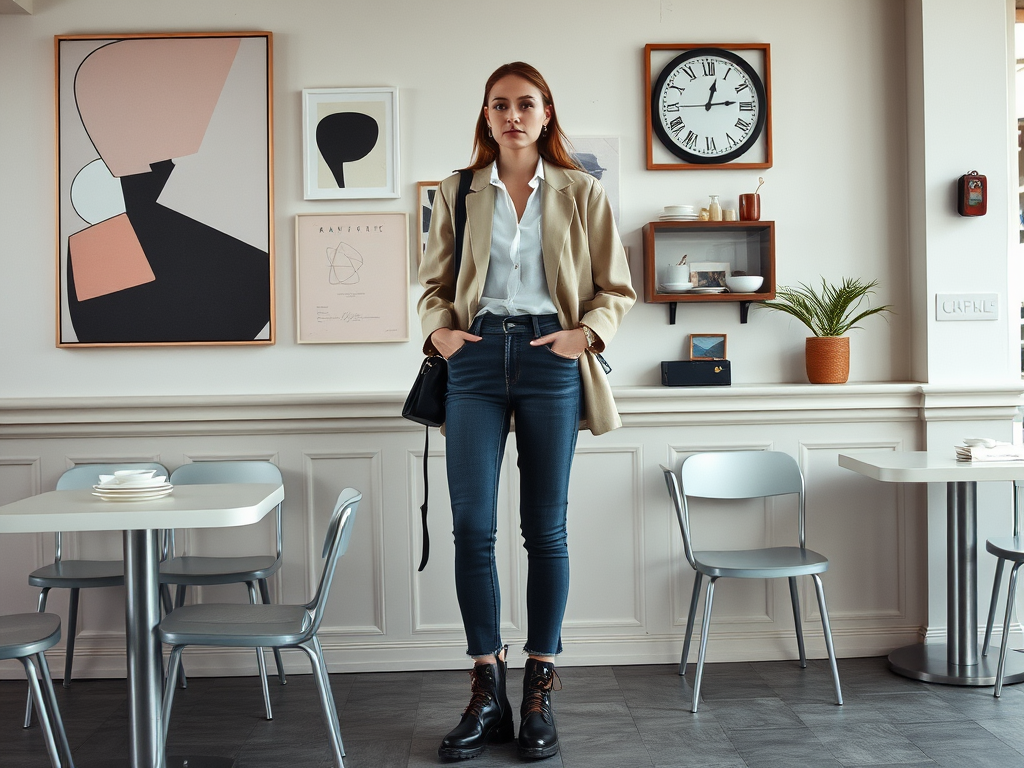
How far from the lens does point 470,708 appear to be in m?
2.14

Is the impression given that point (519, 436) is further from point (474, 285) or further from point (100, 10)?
point (100, 10)

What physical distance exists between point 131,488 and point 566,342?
1060mm

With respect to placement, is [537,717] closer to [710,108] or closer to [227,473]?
[227,473]

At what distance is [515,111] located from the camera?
216 centimetres

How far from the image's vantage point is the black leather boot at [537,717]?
2.10 metres

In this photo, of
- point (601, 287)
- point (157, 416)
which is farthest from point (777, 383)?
point (157, 416)

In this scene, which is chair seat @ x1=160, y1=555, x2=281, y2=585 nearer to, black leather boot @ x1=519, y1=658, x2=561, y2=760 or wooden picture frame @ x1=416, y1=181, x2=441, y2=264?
black leather boot @ x1=519, y1=658, x2=561, y2=760

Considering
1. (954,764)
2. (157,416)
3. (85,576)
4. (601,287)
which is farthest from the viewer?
(157,416)

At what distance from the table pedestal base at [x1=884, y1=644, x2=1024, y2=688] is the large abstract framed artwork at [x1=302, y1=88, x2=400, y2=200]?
2342 millimetres

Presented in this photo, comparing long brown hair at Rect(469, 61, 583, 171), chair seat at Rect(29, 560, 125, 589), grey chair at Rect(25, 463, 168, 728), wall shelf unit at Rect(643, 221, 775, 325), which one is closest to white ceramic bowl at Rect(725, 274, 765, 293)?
wall shelf unit at Rect(643, 221, 775, 325)

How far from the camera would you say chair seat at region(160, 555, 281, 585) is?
2.52 m

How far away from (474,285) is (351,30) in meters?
1.39

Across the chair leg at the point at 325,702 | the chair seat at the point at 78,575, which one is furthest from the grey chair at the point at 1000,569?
the chair seat at the point at 78,575

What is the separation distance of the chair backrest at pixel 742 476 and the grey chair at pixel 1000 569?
Answer: 575mm
